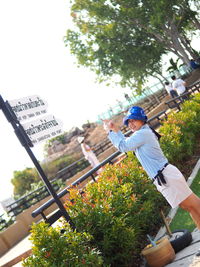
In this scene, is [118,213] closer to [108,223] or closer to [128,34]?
[108,223]

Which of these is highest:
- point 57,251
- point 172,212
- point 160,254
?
point 57,251

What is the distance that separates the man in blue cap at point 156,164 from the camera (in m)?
4.07

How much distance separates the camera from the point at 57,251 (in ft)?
13.7

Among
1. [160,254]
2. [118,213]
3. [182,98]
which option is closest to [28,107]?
[118,213]

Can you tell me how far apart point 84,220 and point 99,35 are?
1061 inches

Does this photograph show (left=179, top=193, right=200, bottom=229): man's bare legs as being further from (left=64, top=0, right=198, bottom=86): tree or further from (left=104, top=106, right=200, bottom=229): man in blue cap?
(left=64, top=0, right=198, bottom=86): tree

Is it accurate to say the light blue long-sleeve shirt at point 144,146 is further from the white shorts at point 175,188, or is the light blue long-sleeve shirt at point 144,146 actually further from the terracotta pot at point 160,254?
the terracotta pot at point 160,254

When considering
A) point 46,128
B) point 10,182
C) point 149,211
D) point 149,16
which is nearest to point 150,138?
point 46,128

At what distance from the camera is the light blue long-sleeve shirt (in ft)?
13.4

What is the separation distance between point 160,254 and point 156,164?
1.36 meters

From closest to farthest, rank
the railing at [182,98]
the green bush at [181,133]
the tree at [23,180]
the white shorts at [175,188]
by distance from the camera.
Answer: the white shorts at [175,188] < the green bush at [181,133] < the railing at [182,98] < the tree at [23,180]

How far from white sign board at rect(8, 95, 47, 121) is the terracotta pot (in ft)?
7.93

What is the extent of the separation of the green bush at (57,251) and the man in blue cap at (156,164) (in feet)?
3.92

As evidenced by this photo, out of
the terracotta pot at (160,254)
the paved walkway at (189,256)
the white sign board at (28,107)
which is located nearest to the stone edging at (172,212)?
the paved walkway at (189,256)
